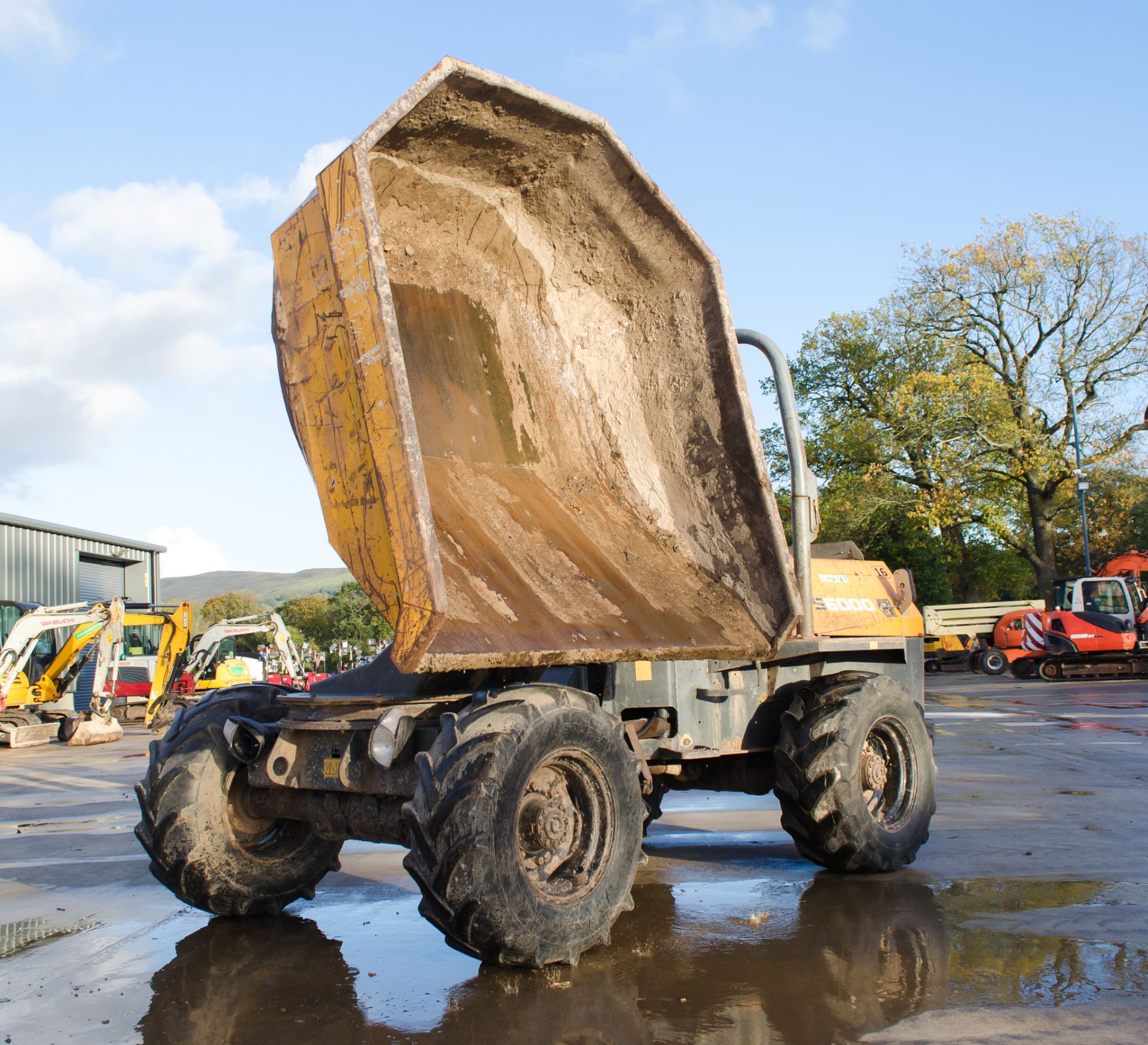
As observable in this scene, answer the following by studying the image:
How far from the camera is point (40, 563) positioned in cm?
3456

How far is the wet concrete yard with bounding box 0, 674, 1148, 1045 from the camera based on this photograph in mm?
3789

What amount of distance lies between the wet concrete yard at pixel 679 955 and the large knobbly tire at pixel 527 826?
270 mm

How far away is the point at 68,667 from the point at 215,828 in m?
19.4

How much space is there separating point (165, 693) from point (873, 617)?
19598mm

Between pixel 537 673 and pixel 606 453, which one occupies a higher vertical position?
pixel 606 453

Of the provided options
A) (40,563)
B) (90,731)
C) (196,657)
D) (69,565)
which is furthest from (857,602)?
(69,565)

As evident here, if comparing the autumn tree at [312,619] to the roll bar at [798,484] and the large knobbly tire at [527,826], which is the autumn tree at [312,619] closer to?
the roll bar at [798,484]

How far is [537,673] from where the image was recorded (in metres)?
4.94

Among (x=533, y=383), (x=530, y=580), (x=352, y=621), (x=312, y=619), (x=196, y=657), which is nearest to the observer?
(x=530, y=580)

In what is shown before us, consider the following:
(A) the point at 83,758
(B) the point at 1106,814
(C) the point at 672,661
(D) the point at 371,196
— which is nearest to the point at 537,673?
(C) the point at 672,661

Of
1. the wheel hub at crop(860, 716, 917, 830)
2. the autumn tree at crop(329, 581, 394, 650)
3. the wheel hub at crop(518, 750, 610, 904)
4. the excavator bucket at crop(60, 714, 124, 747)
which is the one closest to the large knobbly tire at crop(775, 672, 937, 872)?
the wheel hub at crop(860, 716, 917, 830)

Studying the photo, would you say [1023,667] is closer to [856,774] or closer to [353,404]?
[856,774]

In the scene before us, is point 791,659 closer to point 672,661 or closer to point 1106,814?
point 672,661

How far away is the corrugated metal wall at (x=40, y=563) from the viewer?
3253 centimetres
